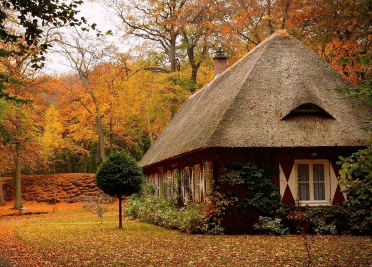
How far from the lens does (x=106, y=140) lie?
40.2 meters

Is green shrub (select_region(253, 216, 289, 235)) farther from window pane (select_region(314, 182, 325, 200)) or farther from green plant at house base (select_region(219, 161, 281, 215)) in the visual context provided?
window pane (select_region(314, 182, 325, 200))

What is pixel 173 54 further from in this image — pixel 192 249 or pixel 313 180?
pixel 192 249

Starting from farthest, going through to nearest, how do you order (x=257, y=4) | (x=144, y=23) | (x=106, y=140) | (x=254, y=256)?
(x=106, y=140), (x=144, y=23), (x=257, y=4), (x=254, y=256)

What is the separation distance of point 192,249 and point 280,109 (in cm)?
635

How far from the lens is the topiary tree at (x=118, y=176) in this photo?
16.4 metres

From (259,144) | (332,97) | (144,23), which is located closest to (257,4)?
(144,23)

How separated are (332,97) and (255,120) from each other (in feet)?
10.0

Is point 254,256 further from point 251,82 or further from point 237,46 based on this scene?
point 237,46

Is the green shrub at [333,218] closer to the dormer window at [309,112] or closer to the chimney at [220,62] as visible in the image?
the dormer window at [309,112]

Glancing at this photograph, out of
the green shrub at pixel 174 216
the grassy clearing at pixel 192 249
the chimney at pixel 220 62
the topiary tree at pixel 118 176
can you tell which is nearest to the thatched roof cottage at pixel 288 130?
the green shrub at pixel 174 216

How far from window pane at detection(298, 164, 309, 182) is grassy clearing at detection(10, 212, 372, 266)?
2333 millimetres

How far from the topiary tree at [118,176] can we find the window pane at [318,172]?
241 inches

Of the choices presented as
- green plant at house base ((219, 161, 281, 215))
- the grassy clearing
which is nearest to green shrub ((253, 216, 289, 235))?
green plant at house base ((219, 161, 281, 215))

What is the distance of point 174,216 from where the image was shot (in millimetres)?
17219
